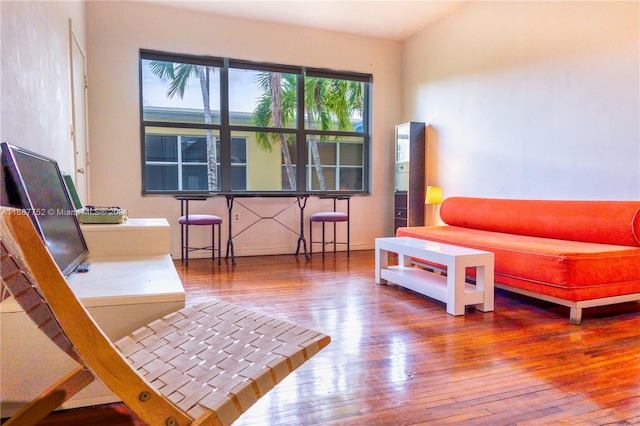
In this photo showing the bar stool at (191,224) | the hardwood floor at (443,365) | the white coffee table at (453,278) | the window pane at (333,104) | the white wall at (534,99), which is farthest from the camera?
the window pane at (333,104)

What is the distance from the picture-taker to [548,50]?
3818mm

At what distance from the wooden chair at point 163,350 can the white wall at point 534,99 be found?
322cm

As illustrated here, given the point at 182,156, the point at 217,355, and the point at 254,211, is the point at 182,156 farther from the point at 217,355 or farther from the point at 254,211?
the point at 217,355

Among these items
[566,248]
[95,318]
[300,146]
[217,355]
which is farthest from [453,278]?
[300,146]

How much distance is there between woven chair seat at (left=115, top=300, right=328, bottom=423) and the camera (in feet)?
3.12

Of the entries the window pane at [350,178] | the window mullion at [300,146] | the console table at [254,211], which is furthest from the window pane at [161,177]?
the window pane at [350,178]

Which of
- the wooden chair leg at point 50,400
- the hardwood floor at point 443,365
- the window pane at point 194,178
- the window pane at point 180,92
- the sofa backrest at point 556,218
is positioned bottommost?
the hardwood floor at point 443,365

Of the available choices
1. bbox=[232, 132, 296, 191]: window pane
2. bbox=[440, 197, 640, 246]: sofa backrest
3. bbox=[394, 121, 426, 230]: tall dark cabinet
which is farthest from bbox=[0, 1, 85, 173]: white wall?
bbox=[394, 121, 426, 230]: tall dark cabinet

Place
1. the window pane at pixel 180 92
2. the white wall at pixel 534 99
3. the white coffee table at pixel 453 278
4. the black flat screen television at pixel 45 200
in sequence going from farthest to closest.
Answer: the window pane at pixel 180 92 → the white wall at pixel 534 99 → the white coffee table at pixel 453 278 → the black flat screen television at pixel 45 200

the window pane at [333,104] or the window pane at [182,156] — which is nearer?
the window pane at [182,156]

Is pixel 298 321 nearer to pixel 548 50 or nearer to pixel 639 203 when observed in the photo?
pixel 639 203

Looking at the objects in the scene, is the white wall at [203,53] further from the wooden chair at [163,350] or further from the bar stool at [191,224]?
the wooden chair at [163,350]

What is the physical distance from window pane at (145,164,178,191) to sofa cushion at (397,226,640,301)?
372 cm

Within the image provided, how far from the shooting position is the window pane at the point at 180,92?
493 centimetres
